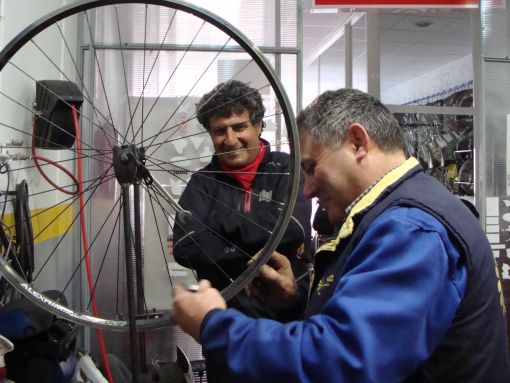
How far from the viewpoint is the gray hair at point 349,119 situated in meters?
0.65

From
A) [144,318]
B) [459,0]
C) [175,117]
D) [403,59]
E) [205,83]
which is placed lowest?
[144,318]

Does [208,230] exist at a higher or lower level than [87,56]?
lower

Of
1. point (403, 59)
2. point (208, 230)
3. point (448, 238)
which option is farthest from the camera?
point (403, 59)

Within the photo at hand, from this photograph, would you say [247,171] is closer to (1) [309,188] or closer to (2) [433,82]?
(1) [309,188]

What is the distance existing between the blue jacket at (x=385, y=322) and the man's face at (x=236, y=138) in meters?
0.53

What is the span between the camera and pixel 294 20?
5.79 ft

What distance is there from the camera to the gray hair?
0.65 m

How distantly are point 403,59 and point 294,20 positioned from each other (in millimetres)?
3273

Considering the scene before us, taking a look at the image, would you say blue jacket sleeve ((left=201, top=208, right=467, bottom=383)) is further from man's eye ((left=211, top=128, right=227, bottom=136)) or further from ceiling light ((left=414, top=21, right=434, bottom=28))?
ceiling light ((left=414, top=21, right=434, bottom=28))

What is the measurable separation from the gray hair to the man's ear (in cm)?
1

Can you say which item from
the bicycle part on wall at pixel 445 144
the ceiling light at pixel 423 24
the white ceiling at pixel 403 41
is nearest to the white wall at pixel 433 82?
the white ceiling at pixel 403 41

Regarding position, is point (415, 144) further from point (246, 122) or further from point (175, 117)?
point (246, 122)

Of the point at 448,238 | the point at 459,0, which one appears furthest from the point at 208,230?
the point at 459,0

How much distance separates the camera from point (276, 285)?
2.72 feet
